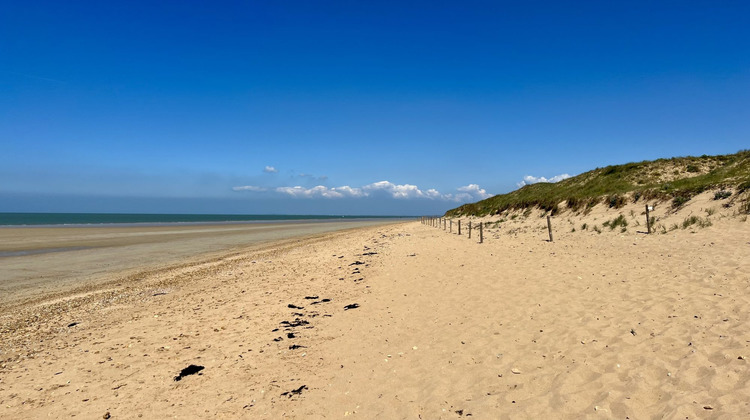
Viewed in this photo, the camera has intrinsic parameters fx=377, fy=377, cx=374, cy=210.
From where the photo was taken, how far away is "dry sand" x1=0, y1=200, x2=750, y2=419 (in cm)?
520

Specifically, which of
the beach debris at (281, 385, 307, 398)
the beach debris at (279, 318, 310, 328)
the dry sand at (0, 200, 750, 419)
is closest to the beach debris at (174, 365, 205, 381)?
the dry sand at (0, 200, 750, 419)

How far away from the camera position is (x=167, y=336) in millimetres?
8766

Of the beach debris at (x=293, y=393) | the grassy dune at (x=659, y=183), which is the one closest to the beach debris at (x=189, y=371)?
Answer: the beach debris at (x=293, y=393)

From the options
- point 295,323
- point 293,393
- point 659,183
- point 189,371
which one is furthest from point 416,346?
point 659,183

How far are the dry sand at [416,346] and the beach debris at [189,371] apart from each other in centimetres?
8

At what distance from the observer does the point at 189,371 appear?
688 centimetres

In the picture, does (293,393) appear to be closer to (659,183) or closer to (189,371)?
(189,371)

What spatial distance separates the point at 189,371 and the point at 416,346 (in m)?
4.23

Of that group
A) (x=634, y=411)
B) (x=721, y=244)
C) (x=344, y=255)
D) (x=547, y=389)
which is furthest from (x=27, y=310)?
(x=721, y=244)

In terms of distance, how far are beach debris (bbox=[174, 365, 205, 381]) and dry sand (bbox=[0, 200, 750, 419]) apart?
0.08m

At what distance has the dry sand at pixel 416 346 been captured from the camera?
520cm

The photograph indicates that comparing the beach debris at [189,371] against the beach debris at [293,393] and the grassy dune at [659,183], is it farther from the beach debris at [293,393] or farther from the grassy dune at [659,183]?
the grassy dune at [659,183]

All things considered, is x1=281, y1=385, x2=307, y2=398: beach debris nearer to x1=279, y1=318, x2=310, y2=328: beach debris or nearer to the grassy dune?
x1=279, y1=318, x2=310, y2=328: beach debris

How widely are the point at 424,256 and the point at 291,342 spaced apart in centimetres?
1123
